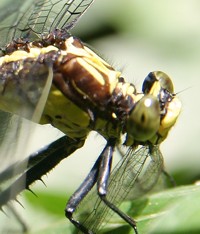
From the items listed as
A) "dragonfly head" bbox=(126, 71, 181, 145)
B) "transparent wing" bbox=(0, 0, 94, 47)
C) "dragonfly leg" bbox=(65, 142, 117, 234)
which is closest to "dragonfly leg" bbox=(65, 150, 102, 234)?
"dragonfly leg" bbox=(65, 142, 117, 234)

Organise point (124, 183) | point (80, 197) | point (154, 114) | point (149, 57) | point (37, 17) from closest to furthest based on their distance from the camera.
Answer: point (154, 114), point (80, 197), point (124, 183), point (37, 17), point (149, 57)

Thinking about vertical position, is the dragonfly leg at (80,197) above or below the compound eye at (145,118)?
below

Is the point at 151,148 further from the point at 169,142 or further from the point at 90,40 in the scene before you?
the point at 90,40

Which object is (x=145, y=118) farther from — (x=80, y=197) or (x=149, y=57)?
(x=149, y=57)

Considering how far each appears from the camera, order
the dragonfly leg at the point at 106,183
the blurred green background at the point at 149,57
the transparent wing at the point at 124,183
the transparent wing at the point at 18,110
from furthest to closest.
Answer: the blurred green background at the point at 149,57, the transparent wing at the point at 124,183, the dragonfly leg at the point at 106,183, the transparent wing at the point at 18,110

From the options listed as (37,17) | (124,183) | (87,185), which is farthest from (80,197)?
(37,17)

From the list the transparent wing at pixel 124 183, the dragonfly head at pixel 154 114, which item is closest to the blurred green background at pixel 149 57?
the transparent wing at pixel 124 183

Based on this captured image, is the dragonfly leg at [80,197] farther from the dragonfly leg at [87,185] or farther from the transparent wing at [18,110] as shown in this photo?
the transparent wing at [18,110]

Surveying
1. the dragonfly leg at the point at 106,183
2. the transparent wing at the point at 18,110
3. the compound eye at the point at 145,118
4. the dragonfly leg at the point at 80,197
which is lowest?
the dragonfly leg at the point at 80,197
